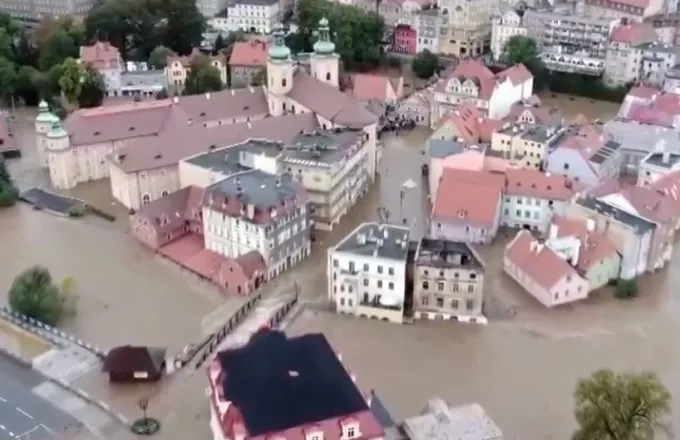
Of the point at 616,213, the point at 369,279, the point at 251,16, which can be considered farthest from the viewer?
the point at 251,16

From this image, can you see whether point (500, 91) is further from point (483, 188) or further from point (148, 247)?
point (148, 247)

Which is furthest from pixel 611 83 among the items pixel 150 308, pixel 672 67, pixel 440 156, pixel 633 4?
pixel 150 308

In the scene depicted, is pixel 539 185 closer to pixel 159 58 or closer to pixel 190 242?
pixel 190 242

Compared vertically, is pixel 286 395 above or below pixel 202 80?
below

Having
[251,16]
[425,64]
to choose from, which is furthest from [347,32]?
[251,16]

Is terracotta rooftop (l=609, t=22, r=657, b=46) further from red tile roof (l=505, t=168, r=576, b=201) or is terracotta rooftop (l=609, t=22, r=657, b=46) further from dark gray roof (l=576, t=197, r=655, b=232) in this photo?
dark gray roof (l=576, t=197, r=655, b=232)

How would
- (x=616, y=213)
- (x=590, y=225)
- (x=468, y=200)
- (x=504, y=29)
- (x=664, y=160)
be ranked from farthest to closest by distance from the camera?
(x=504, y=29)
(x=664, y=160)
(x=468, y=200)
(x=616, y=213)
(x=590, y=225)
